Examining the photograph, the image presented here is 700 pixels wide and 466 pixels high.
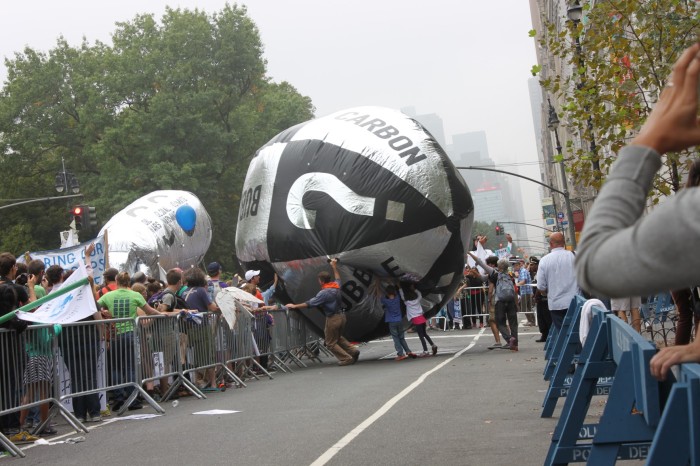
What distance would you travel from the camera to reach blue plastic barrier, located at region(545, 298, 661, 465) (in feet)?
12.6

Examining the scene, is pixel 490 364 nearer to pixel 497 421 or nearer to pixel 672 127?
pixel 497 421

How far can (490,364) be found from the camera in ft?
57.1

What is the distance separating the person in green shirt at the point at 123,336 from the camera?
1270 cm

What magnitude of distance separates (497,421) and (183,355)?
6.35 meters

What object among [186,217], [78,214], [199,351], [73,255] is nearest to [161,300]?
[199,351]


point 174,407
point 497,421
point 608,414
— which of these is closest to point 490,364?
point 174,407

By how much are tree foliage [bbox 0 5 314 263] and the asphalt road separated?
4147 cm

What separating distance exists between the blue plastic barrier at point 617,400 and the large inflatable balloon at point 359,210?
12.1 meters

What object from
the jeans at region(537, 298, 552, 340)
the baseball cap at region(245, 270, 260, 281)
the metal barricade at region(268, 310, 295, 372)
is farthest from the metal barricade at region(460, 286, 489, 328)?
the baseball cap at region(245, 270, 260, 281)

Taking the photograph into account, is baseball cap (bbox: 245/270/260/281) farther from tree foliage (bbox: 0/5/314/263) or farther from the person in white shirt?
tree foliage (bbox: 0/5/314/263)

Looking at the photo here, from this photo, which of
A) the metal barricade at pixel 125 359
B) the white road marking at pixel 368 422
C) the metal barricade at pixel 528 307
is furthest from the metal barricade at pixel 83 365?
the metal barricade at pixel 528 307

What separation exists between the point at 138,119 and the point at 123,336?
43989 mm

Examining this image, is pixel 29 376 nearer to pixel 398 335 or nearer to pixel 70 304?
pixel 70 304

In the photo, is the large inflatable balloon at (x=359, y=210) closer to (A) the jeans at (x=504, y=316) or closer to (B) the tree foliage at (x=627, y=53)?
(A) the jeans at (x=504, y=316)
